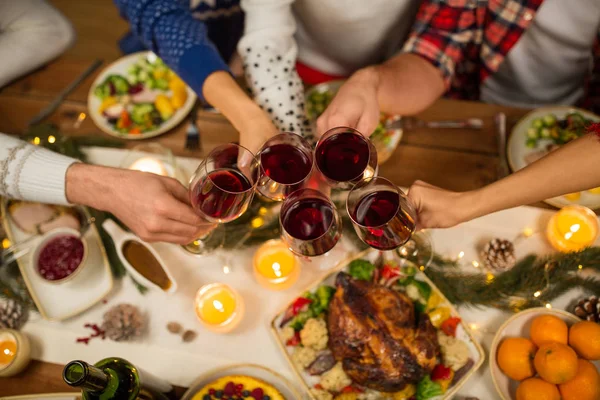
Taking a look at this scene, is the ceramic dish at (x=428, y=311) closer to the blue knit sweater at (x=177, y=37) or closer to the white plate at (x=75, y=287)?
the white plate at (x=75, y=287)

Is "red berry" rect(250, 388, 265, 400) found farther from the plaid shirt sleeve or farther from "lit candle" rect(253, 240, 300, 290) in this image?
the plaid shirt sleeve

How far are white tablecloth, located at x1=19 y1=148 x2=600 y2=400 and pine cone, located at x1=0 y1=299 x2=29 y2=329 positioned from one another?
0.04 metres

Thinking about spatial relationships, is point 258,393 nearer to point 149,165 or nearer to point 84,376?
point 84,376

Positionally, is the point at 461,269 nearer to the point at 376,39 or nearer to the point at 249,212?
the point at 249,212

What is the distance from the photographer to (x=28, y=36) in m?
1.83

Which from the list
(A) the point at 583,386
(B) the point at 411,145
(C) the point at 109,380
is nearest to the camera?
(C) the point at 109,380

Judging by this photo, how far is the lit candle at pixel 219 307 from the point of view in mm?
1265

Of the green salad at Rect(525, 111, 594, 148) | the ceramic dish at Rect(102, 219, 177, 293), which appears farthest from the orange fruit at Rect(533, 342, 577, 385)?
the ceramic dish at Rect(102, 219, 177, 293)

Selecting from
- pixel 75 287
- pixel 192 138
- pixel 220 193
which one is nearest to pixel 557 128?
pixel 220 193

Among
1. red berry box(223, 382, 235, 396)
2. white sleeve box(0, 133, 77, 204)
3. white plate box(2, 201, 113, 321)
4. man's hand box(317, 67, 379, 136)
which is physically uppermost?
man's hand box(317, 67, 379, 136)

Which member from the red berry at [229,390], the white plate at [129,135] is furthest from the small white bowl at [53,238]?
the red berry at [229,390]

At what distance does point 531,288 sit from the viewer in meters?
1.27

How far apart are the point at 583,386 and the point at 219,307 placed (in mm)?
933

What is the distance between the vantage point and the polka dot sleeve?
144 cm
